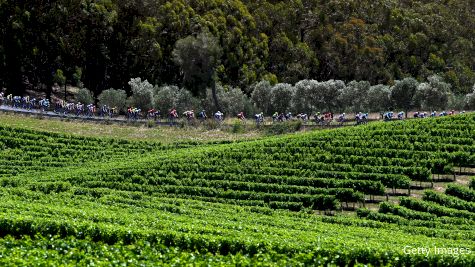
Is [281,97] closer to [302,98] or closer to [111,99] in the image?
[302,98]

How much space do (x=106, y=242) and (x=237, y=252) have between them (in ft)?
18.5

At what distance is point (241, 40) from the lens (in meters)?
108

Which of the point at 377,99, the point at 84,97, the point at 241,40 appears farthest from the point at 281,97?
the point at 84,97

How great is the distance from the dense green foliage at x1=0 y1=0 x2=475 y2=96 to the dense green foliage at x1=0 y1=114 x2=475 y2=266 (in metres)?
27.0

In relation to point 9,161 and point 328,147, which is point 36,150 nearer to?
point 9,161

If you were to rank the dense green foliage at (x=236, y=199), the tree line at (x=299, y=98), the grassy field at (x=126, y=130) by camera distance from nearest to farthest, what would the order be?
the dense green foliage at (x=236, y=199) < the grassy field at (x=126, y=130) < the tree line at (x=299, y=98)

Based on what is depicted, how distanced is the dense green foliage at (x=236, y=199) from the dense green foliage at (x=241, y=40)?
88.6 ft

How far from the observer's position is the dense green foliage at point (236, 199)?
31000 mm

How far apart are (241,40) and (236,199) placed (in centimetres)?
5458

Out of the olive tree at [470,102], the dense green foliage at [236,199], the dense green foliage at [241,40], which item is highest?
the dense green foliage at [241,40]

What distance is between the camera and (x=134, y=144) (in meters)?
75.0

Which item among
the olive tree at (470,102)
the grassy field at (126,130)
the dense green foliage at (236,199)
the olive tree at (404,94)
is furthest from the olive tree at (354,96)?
the dense green foliage at (236,199)

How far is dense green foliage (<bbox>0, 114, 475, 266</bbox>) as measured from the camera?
31.0m

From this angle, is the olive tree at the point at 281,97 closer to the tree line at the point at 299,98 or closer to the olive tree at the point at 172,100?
the tree line at the point at 299,98
